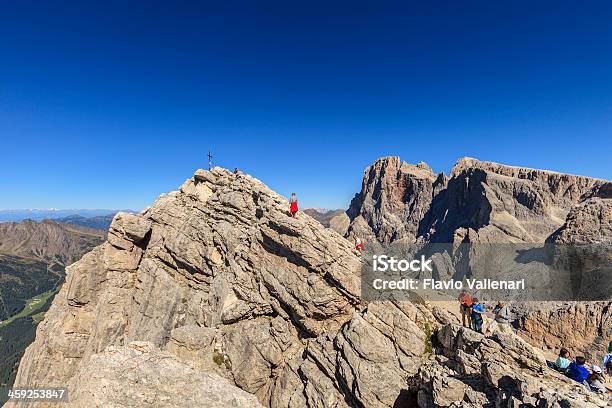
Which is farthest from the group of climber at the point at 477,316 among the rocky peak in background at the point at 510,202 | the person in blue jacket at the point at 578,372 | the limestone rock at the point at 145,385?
the rocky peak in background at the point at 510,202

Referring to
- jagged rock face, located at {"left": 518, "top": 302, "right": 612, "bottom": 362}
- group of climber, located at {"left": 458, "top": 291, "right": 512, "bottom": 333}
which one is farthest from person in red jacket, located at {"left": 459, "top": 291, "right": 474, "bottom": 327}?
jagged rock face, located at {"left": 518, "top": 302, "right": 612, "bottom": 362}

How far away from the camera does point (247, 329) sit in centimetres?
2936

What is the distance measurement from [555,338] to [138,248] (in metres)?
51.0

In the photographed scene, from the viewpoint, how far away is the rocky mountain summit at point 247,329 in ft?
50.3

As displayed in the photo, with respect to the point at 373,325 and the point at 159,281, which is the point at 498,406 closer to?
the point at 373,325

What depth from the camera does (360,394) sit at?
23141mm

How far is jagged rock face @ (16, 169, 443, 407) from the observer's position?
25.0 meters

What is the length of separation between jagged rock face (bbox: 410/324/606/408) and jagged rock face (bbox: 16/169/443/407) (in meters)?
2.30

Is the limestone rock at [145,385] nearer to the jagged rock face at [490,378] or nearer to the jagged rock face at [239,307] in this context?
the jagged rock face at [239,307]

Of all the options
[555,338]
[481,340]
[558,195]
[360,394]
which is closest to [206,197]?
[360,394]

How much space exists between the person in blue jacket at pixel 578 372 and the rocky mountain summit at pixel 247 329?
145 centimetres

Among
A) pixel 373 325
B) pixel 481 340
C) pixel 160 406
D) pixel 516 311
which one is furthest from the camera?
pixel 516 311

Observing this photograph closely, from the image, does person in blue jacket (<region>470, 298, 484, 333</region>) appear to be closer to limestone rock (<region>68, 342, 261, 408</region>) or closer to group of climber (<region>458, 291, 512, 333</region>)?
group of climber (<region>458, 291, 512, 333</region>)

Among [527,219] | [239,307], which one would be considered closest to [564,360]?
[239,307]
